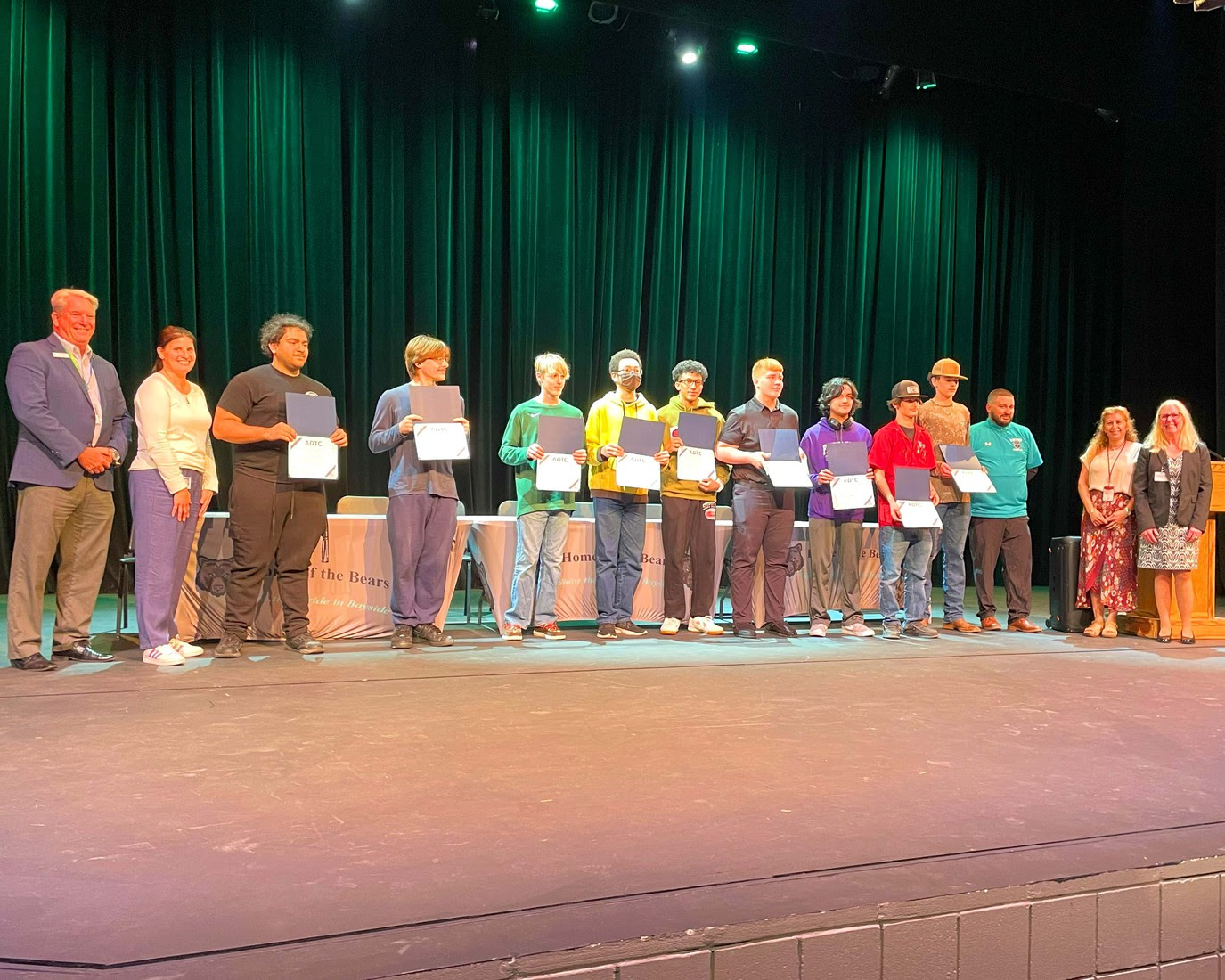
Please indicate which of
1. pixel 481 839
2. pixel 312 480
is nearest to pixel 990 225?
pixel 312 480

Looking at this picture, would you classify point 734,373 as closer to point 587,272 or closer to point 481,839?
point 587,272

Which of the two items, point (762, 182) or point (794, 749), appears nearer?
point (794, 749)

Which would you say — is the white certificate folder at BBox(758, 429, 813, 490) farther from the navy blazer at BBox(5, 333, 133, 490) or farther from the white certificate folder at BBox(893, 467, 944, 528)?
the navy blazer at BBox(5, 333, 133, 490)

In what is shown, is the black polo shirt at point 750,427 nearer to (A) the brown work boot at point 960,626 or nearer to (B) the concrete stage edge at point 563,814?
(A) the brown work boot at point 960,626

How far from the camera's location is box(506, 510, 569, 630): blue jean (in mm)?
5539

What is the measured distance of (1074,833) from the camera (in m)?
2.39

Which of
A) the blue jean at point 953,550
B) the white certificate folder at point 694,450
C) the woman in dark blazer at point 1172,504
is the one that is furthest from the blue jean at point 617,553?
the woman in dark blazer at point 1172,504

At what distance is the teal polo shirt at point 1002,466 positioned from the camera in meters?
6.50

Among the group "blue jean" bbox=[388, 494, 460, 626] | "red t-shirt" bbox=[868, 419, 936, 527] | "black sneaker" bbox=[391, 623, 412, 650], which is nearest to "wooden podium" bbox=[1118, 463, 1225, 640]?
"red t-shirt" bbox=[868, 419, 936, 527]

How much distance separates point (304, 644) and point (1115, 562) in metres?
4.73

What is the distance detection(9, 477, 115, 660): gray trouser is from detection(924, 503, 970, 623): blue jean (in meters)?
4.60

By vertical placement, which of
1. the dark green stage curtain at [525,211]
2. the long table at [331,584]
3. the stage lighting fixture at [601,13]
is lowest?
the long table at [331,584]

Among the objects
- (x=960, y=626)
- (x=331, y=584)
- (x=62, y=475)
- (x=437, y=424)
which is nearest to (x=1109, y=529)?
(x=960, y=626)

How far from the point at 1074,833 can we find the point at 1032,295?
9.56 metres
